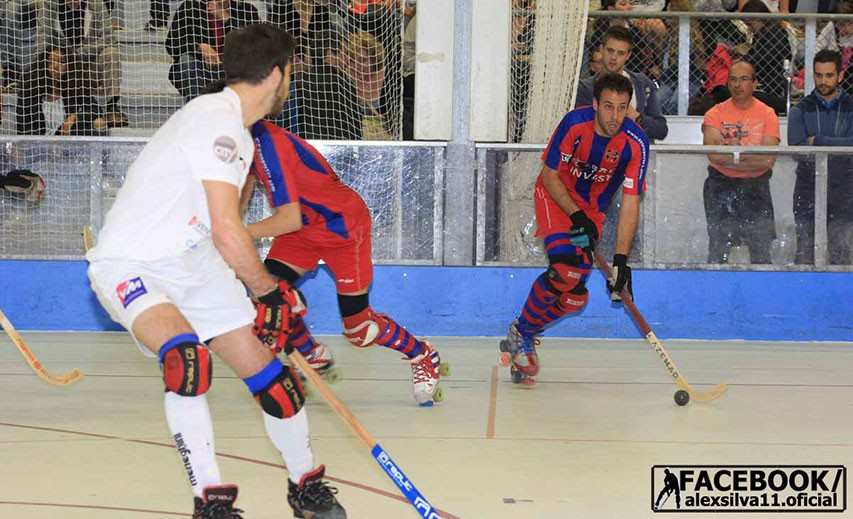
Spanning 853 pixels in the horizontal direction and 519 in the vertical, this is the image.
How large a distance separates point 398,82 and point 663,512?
5211mm

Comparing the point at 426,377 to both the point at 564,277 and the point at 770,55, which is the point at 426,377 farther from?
the point at 770,55

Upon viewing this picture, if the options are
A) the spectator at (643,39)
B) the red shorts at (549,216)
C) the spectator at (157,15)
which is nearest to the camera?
the red shorts at (549,216)

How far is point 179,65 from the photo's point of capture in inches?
332

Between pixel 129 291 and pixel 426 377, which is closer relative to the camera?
pixel 129 291

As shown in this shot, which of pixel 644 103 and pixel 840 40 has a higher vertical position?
pixel 840 40

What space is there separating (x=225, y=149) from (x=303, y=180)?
7.17 ft

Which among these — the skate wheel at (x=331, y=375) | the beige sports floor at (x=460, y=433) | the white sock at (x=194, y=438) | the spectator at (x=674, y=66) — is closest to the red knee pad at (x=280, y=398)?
the white sock at (x=194, y=438)

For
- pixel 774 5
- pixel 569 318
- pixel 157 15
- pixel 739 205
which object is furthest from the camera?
pixel 774 5

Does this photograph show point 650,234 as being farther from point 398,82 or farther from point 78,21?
point 78,21

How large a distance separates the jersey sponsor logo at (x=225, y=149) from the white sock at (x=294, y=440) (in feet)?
2.27

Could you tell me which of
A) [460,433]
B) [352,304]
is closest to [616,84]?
[352,304]

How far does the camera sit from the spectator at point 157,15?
8.73 meters

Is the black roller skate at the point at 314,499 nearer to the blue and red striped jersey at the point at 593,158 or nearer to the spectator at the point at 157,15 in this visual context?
the blue and red striped jersey at the point at 593,158

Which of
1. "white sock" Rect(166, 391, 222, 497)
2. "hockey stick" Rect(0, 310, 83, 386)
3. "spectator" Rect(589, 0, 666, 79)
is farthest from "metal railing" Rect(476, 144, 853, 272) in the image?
"white sock" Rect(166, 391, 222, 497)
